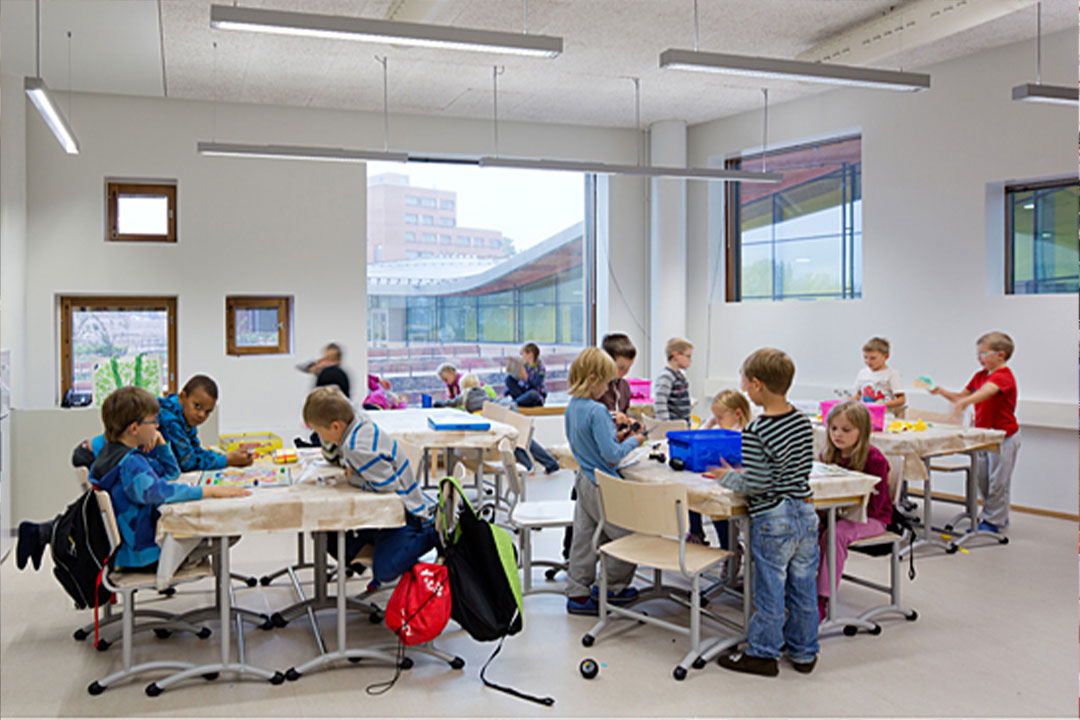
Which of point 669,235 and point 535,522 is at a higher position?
point 669,235

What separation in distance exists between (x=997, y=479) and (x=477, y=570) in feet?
13.8

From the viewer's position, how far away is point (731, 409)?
5.39 meters

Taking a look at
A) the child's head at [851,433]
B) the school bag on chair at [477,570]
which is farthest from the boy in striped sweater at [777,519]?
the school bag on chair at [477,570]

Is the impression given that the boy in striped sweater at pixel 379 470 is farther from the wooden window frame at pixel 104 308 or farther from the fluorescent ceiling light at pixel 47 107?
the wooden window frame at pixel 104 308

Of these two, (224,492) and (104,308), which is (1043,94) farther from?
(104,308)

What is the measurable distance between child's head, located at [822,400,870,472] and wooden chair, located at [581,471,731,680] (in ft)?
3.03

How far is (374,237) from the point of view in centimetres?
918

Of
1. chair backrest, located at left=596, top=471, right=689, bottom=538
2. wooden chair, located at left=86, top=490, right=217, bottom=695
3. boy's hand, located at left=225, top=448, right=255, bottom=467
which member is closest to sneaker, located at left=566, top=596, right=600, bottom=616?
chair backrest, located at left=596, top=471, right=689, bottom=538

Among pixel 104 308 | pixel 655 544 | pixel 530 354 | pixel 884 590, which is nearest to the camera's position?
pixel 655 544

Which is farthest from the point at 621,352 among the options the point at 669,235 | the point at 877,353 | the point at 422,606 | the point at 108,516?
the point at 669,235

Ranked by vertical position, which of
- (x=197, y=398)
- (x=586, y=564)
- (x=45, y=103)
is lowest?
(x=586, y=564)

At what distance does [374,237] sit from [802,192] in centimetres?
434

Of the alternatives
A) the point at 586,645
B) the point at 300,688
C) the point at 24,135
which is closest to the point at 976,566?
the point at 586,645

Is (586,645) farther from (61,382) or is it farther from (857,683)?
(61,382)
